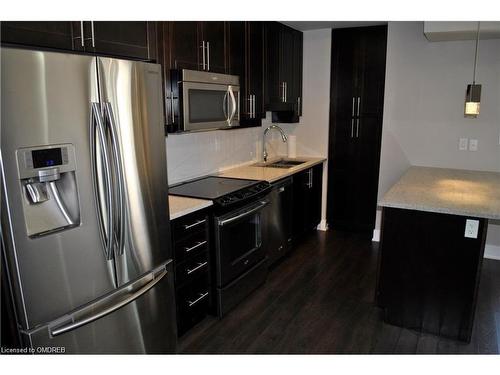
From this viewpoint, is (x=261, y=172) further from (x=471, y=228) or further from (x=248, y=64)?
(x=471, y=228)

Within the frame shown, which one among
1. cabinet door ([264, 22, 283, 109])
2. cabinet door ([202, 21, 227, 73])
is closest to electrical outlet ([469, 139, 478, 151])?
cabinet door ([264, 22, 283, 109])

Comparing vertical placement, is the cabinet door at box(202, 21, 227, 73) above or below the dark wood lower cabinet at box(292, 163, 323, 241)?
above

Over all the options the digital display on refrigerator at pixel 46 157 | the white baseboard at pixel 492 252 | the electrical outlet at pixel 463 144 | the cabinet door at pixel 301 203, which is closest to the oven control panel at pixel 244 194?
the cabinet door at pixel 301 203

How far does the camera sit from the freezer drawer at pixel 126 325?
175 cm

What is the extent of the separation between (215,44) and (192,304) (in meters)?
1.90

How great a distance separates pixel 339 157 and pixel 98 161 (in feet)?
11.2

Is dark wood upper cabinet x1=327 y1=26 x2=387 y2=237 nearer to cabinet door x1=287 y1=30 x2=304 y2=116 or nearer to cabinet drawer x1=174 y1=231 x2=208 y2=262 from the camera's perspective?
cabinet door x1=287 y1=30 x2=304 y2=116

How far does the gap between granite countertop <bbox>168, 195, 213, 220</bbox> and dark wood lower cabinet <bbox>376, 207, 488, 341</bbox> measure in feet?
3.98

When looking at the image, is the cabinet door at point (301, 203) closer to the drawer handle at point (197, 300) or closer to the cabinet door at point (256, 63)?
the cabinet door at point (256, 63)

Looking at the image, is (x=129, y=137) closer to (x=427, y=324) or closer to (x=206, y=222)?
(x=206, y=222)

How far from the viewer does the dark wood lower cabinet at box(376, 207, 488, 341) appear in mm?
2523

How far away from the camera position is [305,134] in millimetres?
4906

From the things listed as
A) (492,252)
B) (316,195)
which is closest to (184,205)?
(316,195)

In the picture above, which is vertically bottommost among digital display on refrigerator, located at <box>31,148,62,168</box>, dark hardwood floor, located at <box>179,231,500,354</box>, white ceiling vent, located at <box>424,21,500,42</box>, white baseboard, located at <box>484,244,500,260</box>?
dark hardwood floor, located at <box>179,231,500,354</box>
